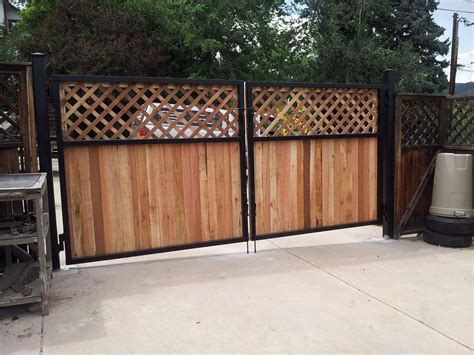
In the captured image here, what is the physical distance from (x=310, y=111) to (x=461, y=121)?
1952 millimetres

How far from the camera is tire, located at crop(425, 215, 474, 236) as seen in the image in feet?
16.0

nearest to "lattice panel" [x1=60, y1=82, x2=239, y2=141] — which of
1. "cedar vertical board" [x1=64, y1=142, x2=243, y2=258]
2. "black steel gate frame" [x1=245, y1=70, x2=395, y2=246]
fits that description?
"cedar vertical board" [x1=64, y1=142, x2=243, y2=258]

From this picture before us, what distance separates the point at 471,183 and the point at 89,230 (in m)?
4.15

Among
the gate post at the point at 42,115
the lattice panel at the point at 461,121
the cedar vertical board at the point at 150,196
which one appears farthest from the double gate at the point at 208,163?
the lattice panel at the point at 461,121

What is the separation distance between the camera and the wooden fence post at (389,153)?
5141 mm

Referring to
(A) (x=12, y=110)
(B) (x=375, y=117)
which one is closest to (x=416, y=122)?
(B) (x=375, y=117)

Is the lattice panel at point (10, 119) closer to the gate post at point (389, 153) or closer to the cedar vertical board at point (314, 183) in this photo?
the cedar vertical board at point (314, 183)

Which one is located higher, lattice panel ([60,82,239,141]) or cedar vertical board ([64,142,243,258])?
lattice panel ([60,82,239,141])

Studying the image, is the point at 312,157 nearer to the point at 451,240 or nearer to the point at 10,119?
the point at 451,240

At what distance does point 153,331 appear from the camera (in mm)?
2938

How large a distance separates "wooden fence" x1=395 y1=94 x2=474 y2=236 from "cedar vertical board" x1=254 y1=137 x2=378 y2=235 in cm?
37

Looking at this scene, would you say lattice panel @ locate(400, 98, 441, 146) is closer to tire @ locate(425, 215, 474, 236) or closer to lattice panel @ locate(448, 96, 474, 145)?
lattice panel @ locate(448, 96, 474, 145)

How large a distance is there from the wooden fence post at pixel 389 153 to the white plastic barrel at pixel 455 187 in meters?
0.52

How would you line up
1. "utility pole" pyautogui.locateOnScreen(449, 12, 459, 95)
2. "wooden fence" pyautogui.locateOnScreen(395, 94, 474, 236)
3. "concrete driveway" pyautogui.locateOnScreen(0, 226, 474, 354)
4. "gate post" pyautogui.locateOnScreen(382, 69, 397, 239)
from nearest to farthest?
"concrete driveway" pyautogui.locateOnScreen(0, 226, 474, 354) < "gate post" pyautogui.locateOnScreen(382, 69, 397, 239) < "wooden fence" pyautogui.locateOnScreen(395, 94, 474, 236) < "utility pole" pyautogui.locateOnScreen(449, 12, 459, 95)
